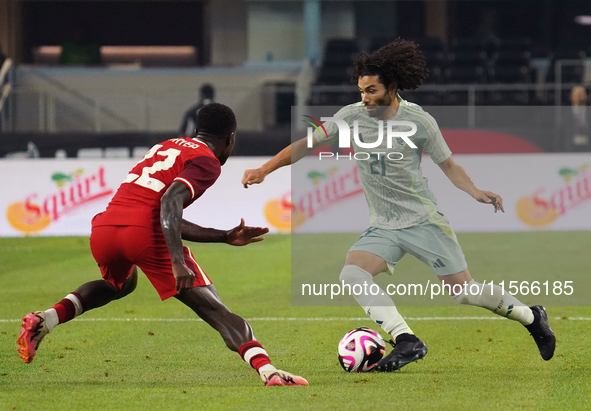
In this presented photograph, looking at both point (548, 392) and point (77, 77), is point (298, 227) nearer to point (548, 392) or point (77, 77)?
point (77, 77)

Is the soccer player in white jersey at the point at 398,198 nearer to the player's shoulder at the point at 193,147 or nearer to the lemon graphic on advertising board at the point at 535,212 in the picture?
the player's shoulder at the point at 193,147

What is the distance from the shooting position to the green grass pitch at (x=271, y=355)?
15.9 feet

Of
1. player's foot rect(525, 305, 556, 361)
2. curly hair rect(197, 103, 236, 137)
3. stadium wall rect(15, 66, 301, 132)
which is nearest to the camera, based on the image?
curly hair rect(197, 103, 236, 137)

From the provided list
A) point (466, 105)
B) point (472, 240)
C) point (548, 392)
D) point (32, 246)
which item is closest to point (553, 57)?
point (466, 105)

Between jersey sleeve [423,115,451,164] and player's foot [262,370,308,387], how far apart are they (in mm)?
1642

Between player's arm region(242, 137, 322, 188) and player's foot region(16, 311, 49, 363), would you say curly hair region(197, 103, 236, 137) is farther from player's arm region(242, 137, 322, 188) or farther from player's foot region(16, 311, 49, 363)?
player's foot region(16, 311, 49, 363)

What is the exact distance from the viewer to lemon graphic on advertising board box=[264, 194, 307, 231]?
51.6ft

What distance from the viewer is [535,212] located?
52.9 ft

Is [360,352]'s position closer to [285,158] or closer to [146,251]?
[285,158]

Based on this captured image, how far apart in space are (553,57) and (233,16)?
28.7 ft

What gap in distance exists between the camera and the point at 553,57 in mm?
21500

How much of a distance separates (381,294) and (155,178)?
157cm

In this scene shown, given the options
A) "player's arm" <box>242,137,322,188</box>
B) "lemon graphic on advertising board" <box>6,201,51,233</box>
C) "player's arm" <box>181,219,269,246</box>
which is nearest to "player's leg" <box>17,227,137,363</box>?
"player's arm" <box>181,219,269,246</box>

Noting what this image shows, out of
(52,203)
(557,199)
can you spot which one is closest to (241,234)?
(52,203)
